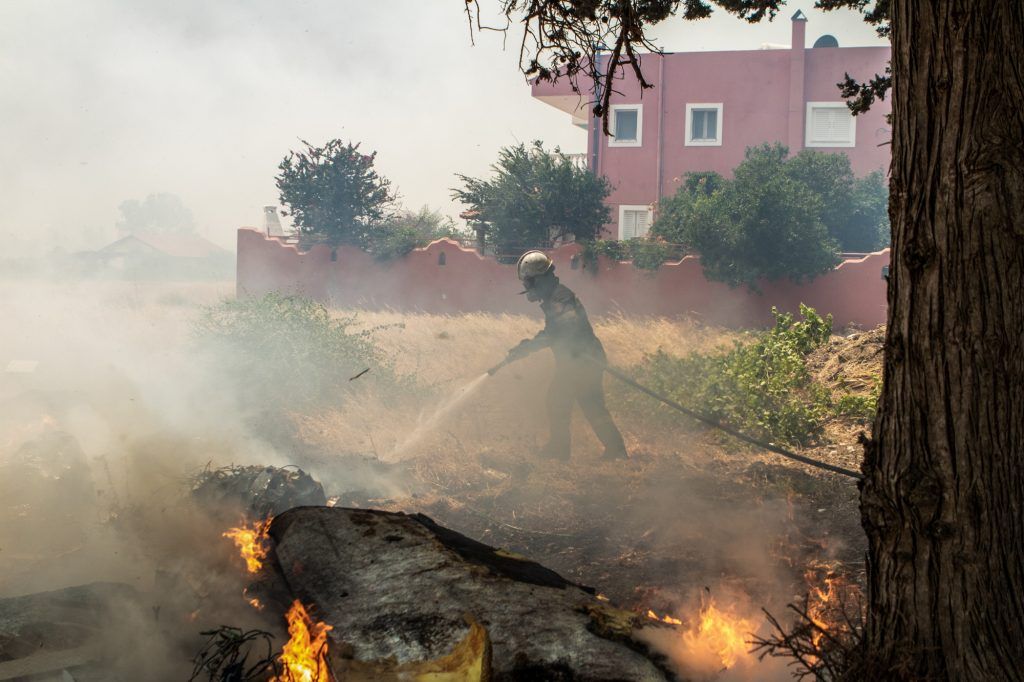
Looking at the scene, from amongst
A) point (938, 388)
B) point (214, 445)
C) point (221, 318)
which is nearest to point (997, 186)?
point (938, 388)

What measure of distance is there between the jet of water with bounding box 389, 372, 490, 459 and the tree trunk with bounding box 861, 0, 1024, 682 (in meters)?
6.55

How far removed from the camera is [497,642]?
3.43 meters

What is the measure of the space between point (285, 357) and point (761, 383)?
642 centimetres

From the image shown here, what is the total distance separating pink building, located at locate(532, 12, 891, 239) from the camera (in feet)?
87.6

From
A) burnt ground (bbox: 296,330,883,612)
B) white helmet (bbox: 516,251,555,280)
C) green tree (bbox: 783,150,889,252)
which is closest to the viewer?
burnt ground (bbox: 296,330,883,612)

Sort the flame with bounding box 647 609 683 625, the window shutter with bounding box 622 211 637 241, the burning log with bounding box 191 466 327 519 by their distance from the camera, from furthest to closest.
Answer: the window shutter with bounding box 622 211 637 241
the burning log with bounding box 191 466 327 519
the flame with bounding box 647 609 683 625

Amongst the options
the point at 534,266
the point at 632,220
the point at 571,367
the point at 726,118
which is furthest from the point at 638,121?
the point at 571,367

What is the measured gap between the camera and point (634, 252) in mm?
20578

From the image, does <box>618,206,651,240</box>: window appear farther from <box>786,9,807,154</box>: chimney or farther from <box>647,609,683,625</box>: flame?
<box>647,609,683,625</box>: flame

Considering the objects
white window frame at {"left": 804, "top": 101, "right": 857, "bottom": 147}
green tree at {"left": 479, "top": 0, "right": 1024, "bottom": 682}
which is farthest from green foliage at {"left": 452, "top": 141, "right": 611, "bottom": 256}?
green tree at {"left": 479, "top": 0, "right": 1024, "bottom": 682}

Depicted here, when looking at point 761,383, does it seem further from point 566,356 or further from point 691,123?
point 691,123

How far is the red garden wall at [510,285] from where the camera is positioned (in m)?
19.7

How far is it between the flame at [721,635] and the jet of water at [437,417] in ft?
17.4

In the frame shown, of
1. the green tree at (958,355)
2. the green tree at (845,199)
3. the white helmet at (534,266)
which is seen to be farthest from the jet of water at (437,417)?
the green tree at (845,199)
